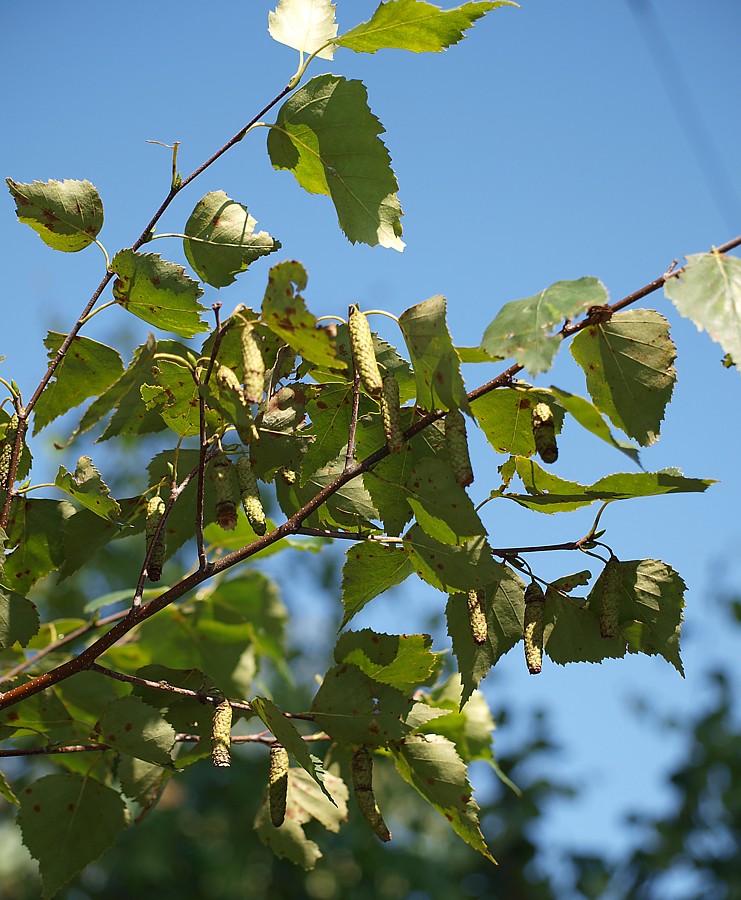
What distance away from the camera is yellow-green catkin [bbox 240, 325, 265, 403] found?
0.75 metres

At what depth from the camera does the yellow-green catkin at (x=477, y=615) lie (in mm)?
811

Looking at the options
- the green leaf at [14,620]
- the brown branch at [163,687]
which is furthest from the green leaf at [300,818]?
the green leaf at [14,620]

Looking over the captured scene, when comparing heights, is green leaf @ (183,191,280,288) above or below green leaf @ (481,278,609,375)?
above

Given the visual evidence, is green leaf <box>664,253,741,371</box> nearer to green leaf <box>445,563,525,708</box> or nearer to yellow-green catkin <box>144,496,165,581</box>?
green leaf <box>445,563,525,708</box>

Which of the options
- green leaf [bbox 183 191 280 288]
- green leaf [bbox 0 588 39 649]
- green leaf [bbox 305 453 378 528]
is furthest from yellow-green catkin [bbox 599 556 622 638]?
green leaf [bbox 0 588 39 649]

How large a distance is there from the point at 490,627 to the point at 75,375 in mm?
510

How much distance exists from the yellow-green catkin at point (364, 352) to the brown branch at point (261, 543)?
0.06 meters

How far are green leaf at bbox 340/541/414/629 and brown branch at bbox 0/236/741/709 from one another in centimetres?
8

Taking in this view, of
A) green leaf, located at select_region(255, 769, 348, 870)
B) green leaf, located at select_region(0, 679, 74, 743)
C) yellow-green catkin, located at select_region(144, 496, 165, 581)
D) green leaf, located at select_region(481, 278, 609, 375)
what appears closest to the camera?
green leaf, located at select_region(481, 278, 609, 375)

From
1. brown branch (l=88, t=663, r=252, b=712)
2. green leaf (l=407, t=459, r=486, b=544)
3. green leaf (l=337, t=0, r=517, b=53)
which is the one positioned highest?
green leaf (l=337, t=0, r=517, b=53)

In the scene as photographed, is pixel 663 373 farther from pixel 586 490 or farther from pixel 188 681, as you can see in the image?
pixel 188 681

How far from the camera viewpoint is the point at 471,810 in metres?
0.89

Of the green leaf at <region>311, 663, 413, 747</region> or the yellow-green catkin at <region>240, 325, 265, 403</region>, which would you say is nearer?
the yellow-green catkin at <region>240, 325, 265, 403</region>

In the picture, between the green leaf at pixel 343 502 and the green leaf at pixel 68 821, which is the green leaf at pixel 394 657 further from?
the green leaf at pixel 68 821
